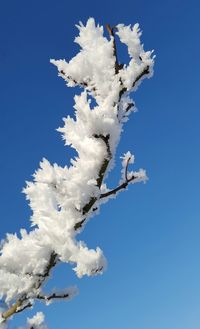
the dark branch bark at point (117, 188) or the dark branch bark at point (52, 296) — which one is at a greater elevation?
the dark branch bark at point (117, 188)

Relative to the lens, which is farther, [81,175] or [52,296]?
[52,296]

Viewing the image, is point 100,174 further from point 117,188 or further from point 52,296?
point 52,296

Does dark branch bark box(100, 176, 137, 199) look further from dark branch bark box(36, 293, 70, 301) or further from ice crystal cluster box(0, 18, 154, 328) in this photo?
dark branch bark box(36, 293, 70, 301)

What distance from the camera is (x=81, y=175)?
5391mm

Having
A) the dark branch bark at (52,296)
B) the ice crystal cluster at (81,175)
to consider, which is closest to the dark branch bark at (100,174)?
the ice crystal cluster at (81,175)

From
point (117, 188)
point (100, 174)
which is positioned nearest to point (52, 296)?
point (117, 188)

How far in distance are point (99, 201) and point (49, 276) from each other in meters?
1.23

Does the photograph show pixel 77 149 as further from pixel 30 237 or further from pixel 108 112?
pixel 30 237

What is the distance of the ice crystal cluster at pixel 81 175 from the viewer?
528 cm

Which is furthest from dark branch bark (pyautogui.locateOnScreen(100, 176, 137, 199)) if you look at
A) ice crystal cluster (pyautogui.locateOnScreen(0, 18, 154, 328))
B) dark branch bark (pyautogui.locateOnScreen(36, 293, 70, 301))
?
dark branch bark (pyautogui.locateOnScreen(36, 293, 70, 301))

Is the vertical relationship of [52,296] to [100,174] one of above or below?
below

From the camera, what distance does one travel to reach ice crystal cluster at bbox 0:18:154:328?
528 centimetres

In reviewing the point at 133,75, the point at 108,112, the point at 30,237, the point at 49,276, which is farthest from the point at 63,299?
the point at 133,75

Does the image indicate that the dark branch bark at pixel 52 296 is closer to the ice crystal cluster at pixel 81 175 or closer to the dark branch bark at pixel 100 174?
the ice crystal cluster at pixel 81 175
